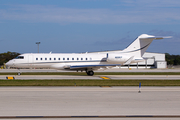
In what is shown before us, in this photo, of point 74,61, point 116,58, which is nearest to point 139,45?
point 116,58

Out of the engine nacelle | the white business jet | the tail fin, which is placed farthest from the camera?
the tail fin

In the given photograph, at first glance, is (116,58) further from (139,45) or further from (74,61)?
(74,61)

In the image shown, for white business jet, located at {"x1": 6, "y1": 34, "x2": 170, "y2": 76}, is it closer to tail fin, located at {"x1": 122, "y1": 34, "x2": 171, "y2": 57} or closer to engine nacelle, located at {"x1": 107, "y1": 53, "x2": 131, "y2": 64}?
engine nacelle, located at {"x1": 107, "y1": 53, "x2": 131, "y2": 64}

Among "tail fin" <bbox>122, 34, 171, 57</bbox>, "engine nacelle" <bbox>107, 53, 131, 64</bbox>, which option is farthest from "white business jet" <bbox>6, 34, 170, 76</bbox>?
"tail fin" <bbox>122, 34, 171, 57</bbox>

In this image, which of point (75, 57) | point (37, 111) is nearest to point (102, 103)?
point (37, 111)

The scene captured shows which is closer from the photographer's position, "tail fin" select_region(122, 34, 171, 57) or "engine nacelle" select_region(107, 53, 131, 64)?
"engine nacelle" select_region(107, 53, 131, 64)

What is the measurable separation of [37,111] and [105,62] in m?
26.7

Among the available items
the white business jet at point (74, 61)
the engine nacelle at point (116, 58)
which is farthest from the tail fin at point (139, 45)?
the engine nacelle at point (116, 58)

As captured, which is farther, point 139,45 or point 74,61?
point 139,45

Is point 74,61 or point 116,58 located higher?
point 116,58

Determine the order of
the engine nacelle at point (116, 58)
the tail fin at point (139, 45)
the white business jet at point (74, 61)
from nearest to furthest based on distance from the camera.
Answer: the white business jet at point (74, 61), the engine nacelle at point (116, 58), the tail fin at point (139, 45)

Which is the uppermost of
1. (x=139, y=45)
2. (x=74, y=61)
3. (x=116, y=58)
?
(x=139, y=45)

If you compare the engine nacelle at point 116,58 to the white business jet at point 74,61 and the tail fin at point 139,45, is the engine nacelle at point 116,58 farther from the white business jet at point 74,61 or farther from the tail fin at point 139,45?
the tail fin at point 139,45

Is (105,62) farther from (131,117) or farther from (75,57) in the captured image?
(131,117)
